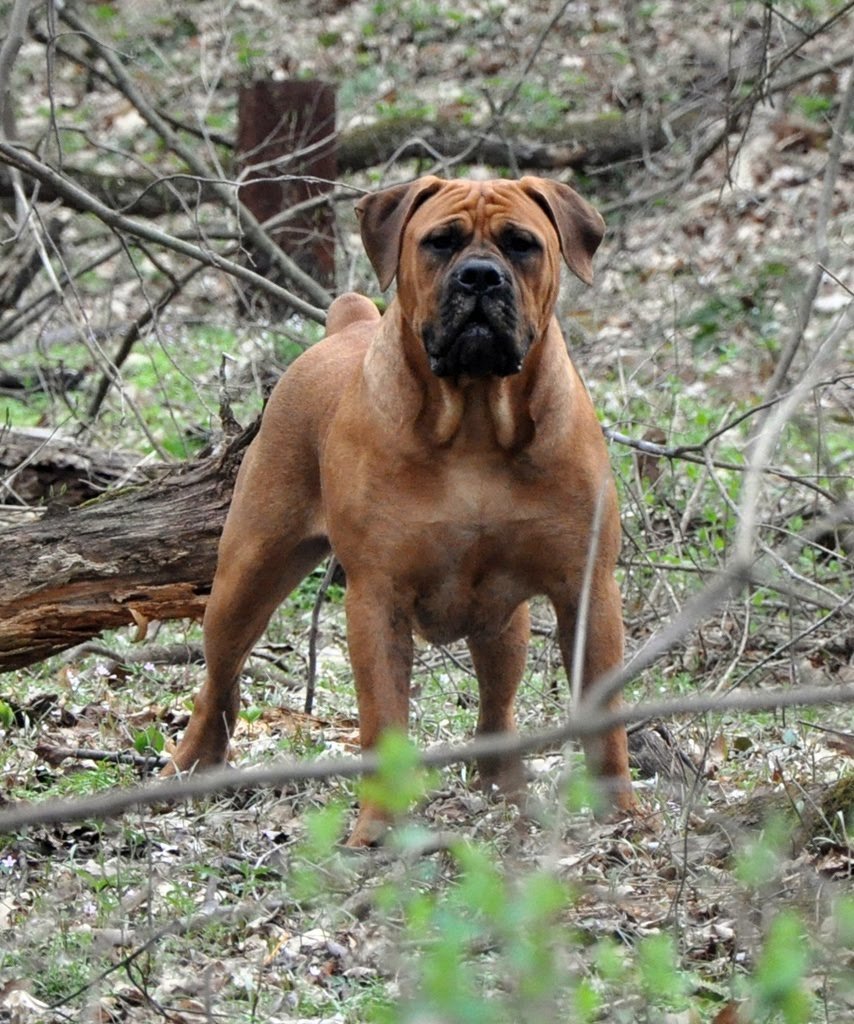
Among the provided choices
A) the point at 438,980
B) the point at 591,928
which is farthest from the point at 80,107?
the point at 438,980

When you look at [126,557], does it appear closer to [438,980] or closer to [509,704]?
[509,704]

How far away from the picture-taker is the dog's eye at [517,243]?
510 cm

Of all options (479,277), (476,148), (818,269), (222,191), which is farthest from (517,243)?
(476,148)

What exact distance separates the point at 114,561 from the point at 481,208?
6.39ft

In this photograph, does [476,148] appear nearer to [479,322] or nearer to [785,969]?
[479,322]

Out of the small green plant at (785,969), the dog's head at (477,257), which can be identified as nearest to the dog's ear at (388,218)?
the dog's head at (477,257)

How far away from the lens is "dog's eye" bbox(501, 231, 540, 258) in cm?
510

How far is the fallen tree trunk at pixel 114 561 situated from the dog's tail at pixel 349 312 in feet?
1.66

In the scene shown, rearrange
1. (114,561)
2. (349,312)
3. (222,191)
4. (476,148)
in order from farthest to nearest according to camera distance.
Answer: (476,148) < (222,191) < (349,312) < (114,561)

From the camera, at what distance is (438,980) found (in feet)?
6.97

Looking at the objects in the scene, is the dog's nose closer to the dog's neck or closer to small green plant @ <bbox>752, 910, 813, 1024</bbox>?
the dog's neck

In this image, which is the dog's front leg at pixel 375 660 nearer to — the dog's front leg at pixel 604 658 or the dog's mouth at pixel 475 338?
the dog's front leg at pixel 604 658

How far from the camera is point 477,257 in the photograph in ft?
16.4

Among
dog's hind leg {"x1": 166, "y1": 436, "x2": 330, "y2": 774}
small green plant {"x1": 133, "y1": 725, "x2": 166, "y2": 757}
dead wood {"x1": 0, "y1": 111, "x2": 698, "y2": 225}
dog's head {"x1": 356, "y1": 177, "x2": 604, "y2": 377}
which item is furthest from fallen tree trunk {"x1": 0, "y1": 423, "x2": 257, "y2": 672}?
dead wood {"x1": 0, "y1": 111, "x2": 698, "y2": 225}
